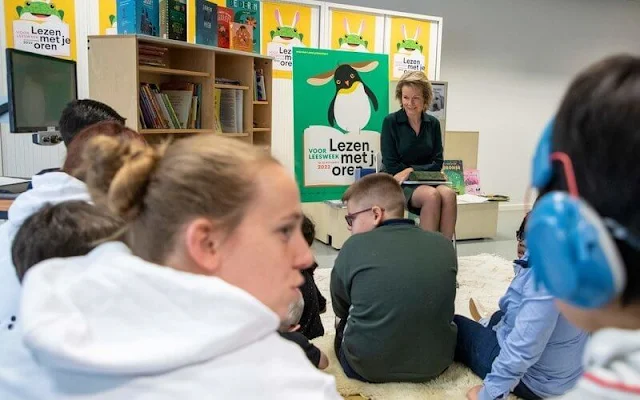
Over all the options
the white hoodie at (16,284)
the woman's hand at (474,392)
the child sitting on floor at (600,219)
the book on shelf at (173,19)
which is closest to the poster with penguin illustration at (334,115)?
the book on shelf at (173,19)

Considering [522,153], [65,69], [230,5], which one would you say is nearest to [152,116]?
[65,69]

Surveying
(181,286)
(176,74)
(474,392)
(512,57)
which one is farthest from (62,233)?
(512,57)

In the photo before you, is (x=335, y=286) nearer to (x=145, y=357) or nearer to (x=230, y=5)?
(x=145, y=357)

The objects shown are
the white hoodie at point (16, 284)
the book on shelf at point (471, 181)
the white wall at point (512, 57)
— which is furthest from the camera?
the white wall at point (512, 57)

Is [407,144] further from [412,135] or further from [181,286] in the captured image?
[181,286]

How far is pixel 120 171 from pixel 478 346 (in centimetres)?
180

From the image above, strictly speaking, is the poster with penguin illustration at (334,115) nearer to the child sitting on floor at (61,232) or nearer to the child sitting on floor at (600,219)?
the child sitting on floor at (61,232)

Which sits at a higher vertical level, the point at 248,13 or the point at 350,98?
the point at 248,13

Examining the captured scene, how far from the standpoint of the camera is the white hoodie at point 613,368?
52cm

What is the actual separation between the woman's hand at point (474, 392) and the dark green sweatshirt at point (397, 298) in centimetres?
17

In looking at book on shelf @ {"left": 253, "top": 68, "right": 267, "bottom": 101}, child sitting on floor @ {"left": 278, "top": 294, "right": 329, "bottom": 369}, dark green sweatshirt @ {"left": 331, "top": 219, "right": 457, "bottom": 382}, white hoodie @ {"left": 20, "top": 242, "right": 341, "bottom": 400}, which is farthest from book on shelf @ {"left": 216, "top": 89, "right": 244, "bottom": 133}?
white hoodie @ {"left": 20, "top": 242, "right": 341, "bottom": 400}

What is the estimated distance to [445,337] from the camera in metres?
2.08

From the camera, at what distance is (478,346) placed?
2.18m

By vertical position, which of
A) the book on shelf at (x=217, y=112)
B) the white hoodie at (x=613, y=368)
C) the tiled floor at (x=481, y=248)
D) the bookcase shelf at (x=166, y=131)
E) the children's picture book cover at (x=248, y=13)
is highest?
the children's picture book cover at (x=248, y=13)
